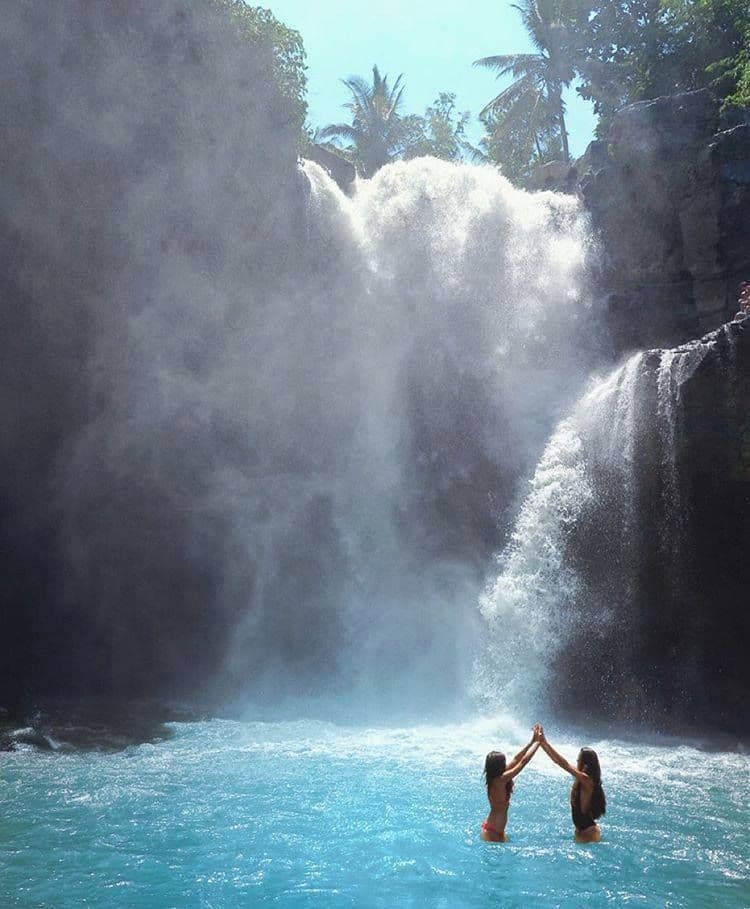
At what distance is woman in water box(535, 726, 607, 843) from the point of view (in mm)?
6500

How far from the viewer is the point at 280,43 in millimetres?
19938

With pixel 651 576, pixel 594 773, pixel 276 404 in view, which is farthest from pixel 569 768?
pixel 276 404

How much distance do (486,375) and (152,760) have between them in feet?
35.8

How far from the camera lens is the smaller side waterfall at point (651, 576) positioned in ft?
42.5

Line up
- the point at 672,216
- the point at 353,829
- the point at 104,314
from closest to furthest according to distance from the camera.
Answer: the point at 353,829, the point at 104,314, the point at 672,216

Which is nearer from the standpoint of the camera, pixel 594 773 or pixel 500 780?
pixel 594 773

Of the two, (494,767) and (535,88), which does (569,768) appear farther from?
(535,88)

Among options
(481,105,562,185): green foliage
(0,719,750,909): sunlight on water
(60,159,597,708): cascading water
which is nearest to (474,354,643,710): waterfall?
(60,159,597,708): cascading water

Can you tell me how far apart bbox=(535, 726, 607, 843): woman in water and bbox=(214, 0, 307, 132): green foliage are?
55.8 feet

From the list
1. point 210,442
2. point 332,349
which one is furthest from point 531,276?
point 210,442

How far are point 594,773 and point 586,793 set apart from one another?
0.86 ft

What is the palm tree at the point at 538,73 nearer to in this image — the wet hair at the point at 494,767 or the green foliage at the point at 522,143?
the green foliage at the point at 522,143

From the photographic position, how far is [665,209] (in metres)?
19.7

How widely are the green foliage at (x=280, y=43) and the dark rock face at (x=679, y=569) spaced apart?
1151 cm
